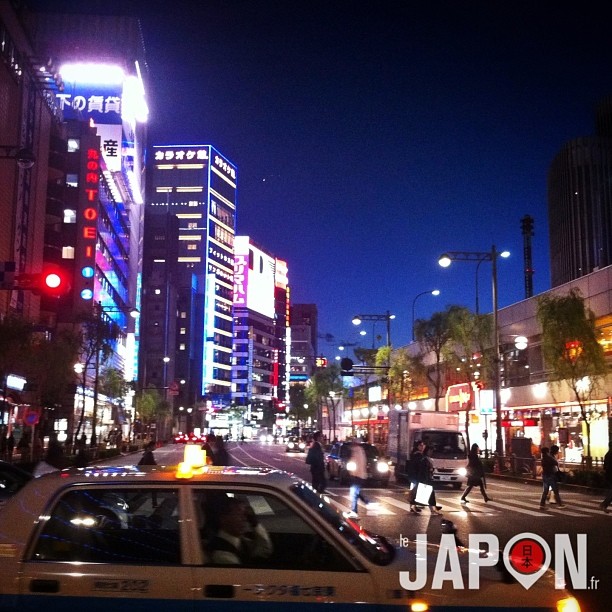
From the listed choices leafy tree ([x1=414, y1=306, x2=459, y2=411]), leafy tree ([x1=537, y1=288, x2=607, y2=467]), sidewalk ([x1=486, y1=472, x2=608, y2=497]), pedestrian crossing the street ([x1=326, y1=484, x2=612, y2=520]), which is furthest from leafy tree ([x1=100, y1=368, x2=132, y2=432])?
leafy tree ([x1=537, y1=288, x2=607, y2=467])

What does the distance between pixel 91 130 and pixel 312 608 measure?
72.7 metres

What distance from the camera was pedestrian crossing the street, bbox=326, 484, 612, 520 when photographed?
1989 centimetres

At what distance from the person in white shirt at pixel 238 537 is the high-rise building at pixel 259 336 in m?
157

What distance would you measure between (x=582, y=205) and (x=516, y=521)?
12485cm

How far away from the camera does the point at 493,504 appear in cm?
2238

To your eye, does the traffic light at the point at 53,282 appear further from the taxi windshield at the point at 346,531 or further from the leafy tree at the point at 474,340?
the leafy tree at the point at 474,340

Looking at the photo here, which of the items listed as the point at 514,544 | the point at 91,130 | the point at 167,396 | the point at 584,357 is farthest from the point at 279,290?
the point at 514,544

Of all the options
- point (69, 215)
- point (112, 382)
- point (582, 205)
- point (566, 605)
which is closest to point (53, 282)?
point (566, 605)

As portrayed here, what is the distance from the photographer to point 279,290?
195 meters

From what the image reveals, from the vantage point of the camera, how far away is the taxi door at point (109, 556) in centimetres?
439

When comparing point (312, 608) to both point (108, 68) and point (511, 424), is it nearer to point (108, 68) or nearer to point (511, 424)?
point (511, 424)

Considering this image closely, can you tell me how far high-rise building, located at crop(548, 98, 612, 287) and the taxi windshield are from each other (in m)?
130

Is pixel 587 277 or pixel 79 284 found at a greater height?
pixel 79 284

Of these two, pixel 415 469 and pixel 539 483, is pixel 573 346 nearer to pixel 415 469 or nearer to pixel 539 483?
pixel 539 483
